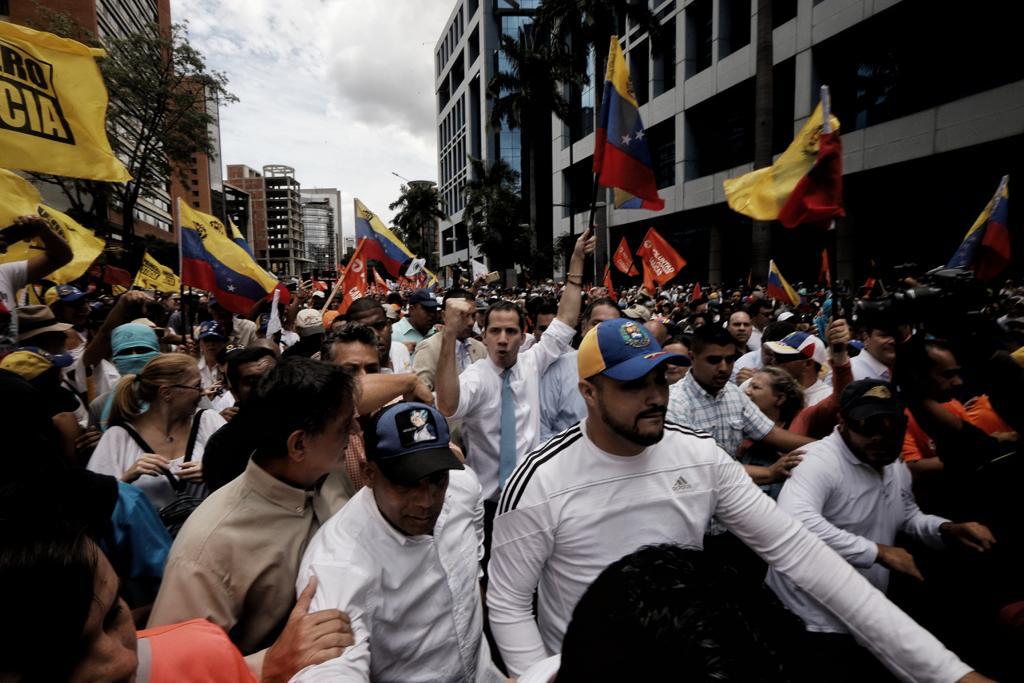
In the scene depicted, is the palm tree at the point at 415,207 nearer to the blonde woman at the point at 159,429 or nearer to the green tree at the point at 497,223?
the green tree at the point at 497,223

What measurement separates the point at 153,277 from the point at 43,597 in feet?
30.8

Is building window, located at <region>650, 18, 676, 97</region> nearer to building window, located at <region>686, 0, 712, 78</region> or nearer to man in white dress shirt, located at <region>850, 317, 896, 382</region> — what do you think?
building window, located at <region>686, 0, 712, 78</region>

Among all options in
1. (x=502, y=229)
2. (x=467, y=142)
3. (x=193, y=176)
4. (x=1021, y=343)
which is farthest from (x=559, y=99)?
(x=193, y=176)

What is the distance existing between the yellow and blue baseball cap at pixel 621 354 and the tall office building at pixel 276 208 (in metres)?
156

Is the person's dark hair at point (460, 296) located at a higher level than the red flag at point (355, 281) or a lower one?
lower

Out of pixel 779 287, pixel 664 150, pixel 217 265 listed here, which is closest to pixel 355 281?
pixel 217 265

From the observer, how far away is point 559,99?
28.0 metres

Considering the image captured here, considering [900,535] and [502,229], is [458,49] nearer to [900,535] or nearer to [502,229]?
[502,229]

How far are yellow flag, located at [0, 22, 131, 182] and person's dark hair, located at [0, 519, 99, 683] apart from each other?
3.05 meters

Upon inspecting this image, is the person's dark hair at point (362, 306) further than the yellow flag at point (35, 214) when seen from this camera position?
Yes

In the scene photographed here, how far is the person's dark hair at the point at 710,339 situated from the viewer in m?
3.60

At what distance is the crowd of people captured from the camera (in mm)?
872

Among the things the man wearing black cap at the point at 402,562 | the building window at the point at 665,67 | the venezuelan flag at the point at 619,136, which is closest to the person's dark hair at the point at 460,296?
the man wearing black cap at the point at 402,562

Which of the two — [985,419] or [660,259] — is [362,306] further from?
[660,259]
